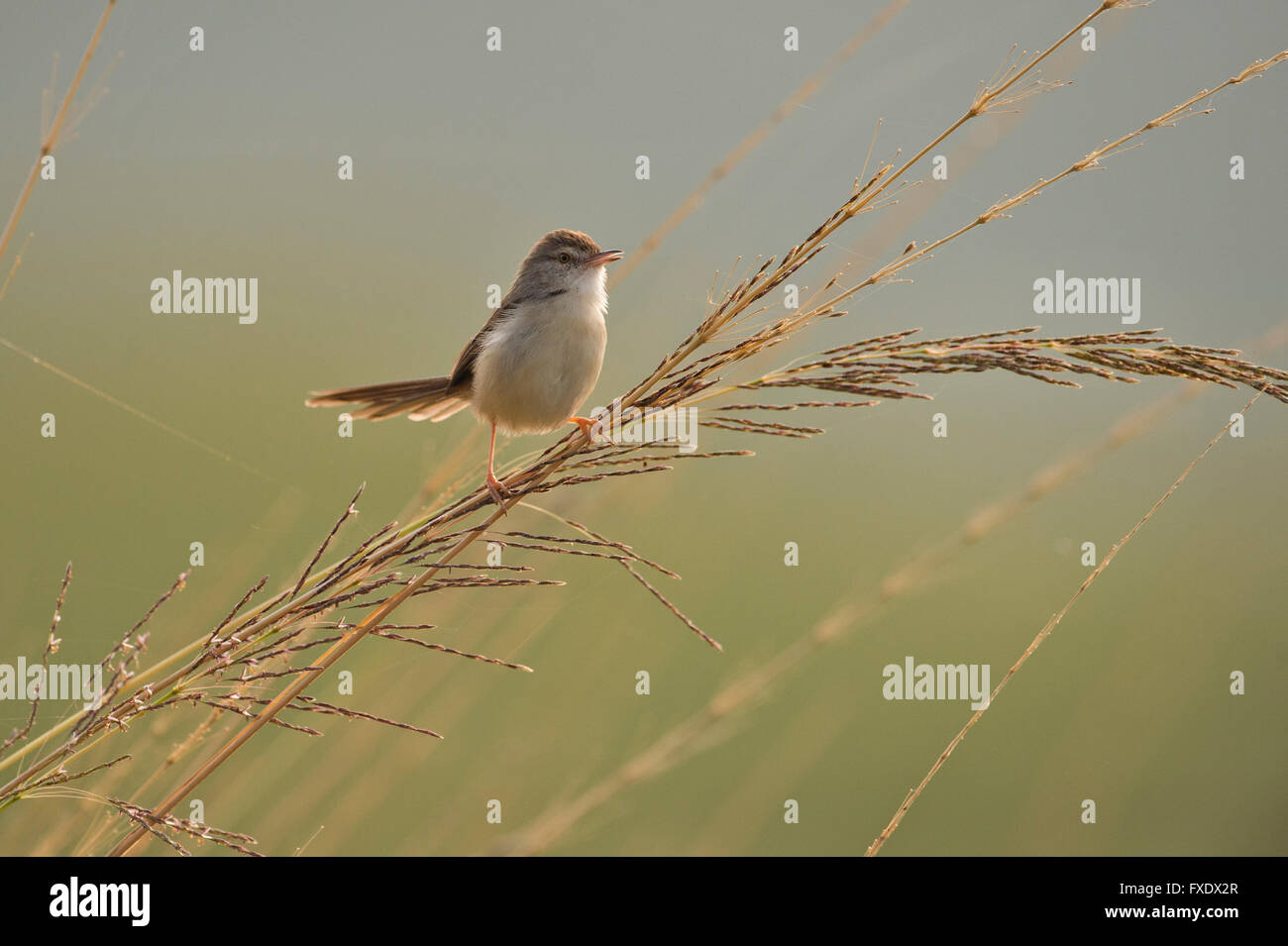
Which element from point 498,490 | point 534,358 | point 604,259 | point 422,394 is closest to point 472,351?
point 422,394

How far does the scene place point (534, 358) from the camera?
3.16 m

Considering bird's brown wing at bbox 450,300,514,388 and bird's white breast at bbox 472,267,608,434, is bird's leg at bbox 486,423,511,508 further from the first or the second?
bird's brown wing at bbox 450,300,514,388

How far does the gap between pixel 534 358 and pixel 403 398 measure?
525 millimetres

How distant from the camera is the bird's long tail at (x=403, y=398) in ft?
10.2

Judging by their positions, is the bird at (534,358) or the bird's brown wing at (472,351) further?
the bird's brown wing at (472,351)

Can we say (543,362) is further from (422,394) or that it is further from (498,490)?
(498,490)

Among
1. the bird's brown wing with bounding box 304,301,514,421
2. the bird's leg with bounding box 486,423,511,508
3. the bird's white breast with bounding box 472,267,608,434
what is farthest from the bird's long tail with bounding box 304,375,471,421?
the bird's leg with bounding box 486,423,511,508

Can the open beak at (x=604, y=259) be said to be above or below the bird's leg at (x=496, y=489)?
above

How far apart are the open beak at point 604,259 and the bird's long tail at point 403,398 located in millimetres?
653

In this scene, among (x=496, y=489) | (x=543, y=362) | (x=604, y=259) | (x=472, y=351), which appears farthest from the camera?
(x=472, y=351)

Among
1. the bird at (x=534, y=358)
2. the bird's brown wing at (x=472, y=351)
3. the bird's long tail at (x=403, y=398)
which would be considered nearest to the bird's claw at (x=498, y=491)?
the bird at (x=534, y=358)

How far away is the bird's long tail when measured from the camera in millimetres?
3113

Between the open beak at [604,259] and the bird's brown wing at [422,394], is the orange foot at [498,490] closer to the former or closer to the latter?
the bird's brown wing at [422,394]

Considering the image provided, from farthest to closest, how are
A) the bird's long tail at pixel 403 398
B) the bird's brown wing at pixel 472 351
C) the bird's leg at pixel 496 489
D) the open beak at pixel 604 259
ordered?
the bird's brown wing at pixel 472 351, the open beak at pixel 604 259, the bird's long tail at pixel 403 398, the bird's leg at pixel 496 489
